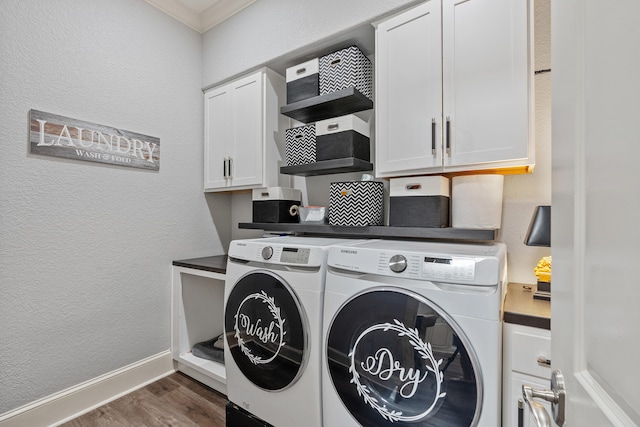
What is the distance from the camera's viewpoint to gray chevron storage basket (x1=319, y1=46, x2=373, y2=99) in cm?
185

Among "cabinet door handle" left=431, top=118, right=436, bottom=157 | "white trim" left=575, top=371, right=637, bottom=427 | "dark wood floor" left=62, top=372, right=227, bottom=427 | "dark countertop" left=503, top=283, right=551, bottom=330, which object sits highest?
"cabinet door handle" left=431, top=118, right=436, bottom=157

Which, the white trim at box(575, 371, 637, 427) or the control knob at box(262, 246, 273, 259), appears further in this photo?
the control knob at box(262, 246, 273, 259)

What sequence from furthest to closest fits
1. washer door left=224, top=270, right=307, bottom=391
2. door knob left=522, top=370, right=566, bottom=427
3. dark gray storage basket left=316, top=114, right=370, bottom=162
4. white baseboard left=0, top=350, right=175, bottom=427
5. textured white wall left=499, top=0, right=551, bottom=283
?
1. dark gray storage basket left=316, top=114, right=370, bottom=162
2. white baseboard left=0, top=350, right=175, bottom=427
3. textured white wall left=499, top=0, right=551, bottom=283
4. washer door left=224, top=270, right=307, bottom=391
5. door knob left=522, top=370, right=566, bottom=427

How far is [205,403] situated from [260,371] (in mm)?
810

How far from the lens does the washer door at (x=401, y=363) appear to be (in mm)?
1008

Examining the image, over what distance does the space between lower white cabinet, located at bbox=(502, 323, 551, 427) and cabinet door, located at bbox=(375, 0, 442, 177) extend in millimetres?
836

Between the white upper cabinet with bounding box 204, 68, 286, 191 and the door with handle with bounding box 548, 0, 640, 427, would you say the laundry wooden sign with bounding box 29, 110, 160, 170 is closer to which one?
the white upper cabinet with bounding box 204, 68, 286, 191

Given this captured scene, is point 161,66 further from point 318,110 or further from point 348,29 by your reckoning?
point 348,29

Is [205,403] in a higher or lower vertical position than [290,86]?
lower

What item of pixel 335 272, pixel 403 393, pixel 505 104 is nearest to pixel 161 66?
pixel 335 272

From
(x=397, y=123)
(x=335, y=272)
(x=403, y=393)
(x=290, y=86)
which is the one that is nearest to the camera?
(x=403, y=393)

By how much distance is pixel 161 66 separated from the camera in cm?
236

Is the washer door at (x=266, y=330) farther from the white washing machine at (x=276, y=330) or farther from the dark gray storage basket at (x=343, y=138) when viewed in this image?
the dark gray storage basket at (x=343, y=138)

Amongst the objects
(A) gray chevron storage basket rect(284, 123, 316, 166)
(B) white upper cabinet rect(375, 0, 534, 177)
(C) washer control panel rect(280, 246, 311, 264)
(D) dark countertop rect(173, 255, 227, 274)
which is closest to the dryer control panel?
(C) washer control panel rect(280, 246, 311, 264)
